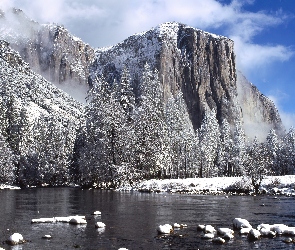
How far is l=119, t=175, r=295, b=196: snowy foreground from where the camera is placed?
5066cm

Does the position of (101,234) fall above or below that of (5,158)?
below

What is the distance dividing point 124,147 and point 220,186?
16.8m

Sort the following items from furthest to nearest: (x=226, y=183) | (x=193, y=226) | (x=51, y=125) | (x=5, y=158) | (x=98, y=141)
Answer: (x=51, y=125), (x=5, y=158), (x=98, y=141), (x=226, y=183), (x=193, y=226)

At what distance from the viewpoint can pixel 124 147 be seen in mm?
62875

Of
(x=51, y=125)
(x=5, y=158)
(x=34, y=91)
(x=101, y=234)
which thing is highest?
(x=34, y=91)

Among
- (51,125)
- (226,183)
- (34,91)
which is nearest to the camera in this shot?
(226,183)

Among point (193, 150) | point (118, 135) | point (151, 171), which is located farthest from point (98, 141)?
point (193, 150)

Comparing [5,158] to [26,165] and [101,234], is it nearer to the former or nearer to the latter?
[26,165]

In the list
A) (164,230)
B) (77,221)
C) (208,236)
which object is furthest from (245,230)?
(77,221)

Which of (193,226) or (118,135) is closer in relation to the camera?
(193,226)

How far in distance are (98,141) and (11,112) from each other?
3888cm

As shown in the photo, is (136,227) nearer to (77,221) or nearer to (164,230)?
(164,230)

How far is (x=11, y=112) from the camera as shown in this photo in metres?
92.8

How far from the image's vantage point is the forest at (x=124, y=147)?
6309 cm
